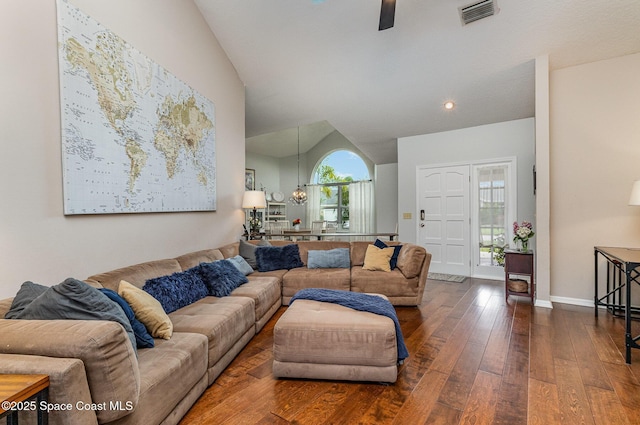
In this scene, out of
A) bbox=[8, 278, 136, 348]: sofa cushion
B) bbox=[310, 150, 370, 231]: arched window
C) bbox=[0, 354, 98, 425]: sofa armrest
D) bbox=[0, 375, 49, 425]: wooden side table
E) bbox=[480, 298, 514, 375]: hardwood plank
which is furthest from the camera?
bbox=[310, 150, 370, 231]: arched window

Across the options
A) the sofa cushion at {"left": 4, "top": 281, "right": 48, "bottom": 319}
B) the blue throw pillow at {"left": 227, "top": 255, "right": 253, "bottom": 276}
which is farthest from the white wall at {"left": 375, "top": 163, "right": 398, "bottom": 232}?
the sofa cushion at {"left": 4, "top": 281, "right": 48, "bottom": 319}

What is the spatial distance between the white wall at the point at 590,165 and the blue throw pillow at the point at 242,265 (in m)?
3.78

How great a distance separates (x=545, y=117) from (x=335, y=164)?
19.2ft

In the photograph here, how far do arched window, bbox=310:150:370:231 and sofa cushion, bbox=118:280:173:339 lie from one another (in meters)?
6.95

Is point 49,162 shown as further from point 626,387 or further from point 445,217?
point 445,217

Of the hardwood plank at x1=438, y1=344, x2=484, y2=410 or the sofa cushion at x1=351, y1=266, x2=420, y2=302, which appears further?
the sofa cushion at x1=351, y1=266, x2=420, y2=302

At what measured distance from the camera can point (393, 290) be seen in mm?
3574

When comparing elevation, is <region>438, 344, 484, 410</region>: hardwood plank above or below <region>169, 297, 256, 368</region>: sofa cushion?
below

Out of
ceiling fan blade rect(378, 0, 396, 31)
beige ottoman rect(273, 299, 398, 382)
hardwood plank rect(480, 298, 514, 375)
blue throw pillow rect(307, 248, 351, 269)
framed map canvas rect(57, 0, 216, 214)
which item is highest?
ceiling fan blade rect(378, 0, 396, 31)

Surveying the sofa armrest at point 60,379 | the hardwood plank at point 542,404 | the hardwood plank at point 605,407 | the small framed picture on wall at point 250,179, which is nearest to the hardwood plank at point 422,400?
the hardwood plank at point 542,404

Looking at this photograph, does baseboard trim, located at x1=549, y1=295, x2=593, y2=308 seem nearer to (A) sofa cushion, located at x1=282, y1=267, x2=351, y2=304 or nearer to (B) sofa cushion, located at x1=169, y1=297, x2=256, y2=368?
(A) sofa cushion, located at x1=282, y1=267, x2=351, y2=304

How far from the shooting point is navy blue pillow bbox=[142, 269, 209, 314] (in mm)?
2307

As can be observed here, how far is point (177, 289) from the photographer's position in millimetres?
2469

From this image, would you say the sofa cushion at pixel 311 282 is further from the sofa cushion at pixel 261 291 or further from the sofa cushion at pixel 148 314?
the sofa cushion at pixel 148 314
